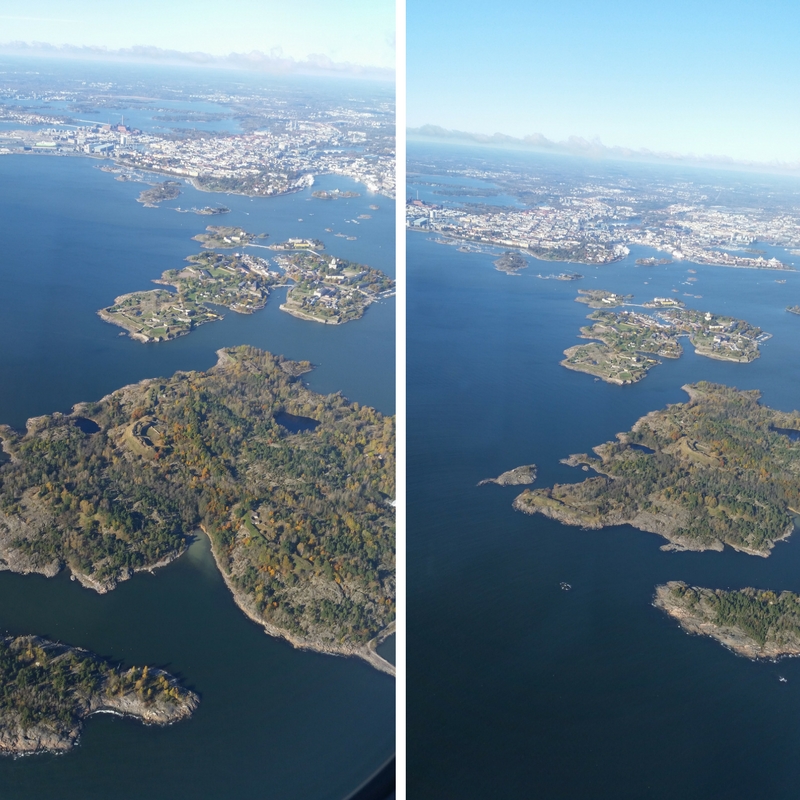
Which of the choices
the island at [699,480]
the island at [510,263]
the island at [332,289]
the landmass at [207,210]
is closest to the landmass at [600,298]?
the island at [510,263]

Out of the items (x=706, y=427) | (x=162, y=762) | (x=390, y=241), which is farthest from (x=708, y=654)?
(x=390, y=241)

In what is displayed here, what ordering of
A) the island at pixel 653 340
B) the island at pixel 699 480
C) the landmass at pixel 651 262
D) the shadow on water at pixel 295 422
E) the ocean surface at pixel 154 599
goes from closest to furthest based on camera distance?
the ocean surface at pixel 154 599 → the island at pixel 699 480 → the shadow on water at pixel 295 422 → the island at pixel 653 340 → the landmass at pixel 651 262

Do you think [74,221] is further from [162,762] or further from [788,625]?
[788,625]

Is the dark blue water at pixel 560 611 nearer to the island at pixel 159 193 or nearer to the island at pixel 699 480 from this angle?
the island at pixel 699 480

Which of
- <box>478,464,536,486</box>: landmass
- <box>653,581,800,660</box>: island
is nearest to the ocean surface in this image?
<box>478,464,536,486</box>: landmass

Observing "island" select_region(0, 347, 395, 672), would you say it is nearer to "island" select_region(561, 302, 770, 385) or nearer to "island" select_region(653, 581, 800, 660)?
"island" select_region(653, 581, 800, 660)

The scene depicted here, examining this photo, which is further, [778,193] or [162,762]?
[778,193]
